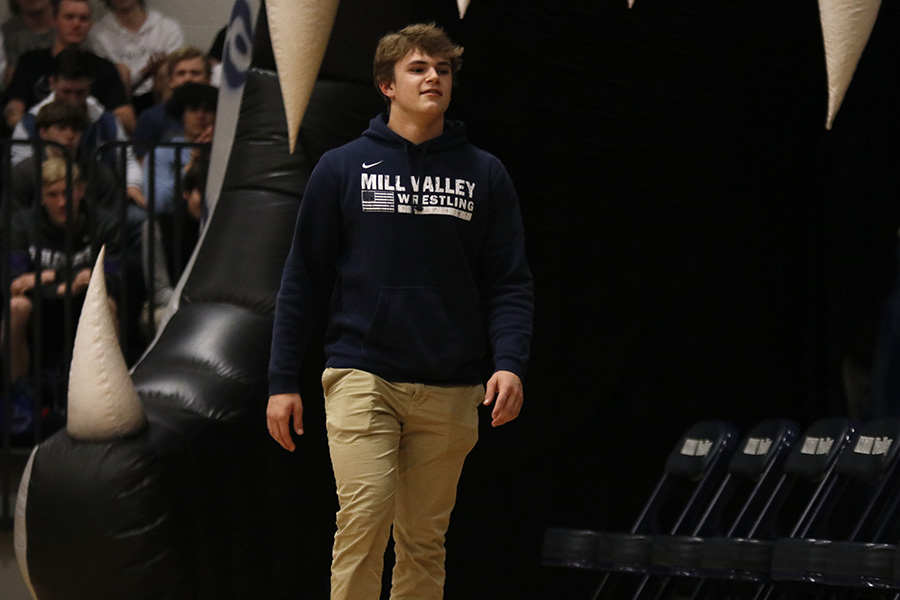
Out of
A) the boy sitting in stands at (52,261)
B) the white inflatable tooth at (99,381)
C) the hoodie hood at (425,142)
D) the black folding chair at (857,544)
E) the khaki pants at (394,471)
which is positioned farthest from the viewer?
the boy sitting in stands at (52,261)

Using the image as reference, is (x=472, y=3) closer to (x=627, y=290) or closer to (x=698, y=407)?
(x=627, y=290)

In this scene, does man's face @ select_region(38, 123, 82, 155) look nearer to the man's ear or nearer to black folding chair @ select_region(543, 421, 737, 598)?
black folding chair @ select_region(543, 421, 737, 598)

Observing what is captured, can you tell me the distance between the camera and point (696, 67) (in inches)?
181

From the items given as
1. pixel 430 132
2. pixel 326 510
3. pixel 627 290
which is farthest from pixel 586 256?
pixel 430 132

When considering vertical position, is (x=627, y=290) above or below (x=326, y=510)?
above

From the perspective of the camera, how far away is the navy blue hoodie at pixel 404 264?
10.3ft

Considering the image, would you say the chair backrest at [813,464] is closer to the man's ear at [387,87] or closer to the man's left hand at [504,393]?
the man's left hand at [504,393]

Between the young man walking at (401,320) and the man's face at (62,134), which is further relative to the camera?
the man's face at (62,134)

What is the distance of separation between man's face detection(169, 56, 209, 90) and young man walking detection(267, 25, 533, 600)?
3533 millimetres

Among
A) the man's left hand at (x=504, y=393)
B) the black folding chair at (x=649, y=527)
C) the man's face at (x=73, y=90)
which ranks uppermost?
the man's left hand at (x=504, y=393)

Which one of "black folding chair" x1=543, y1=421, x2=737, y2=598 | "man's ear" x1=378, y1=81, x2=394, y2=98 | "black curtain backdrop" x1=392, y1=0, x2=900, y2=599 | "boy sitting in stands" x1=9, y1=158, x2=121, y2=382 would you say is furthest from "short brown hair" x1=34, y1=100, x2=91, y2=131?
"man's ear" x1=378, y1=81, x2=394, y2=98

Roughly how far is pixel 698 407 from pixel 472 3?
1605 millimetres

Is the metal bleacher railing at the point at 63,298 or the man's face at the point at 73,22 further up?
the man's face at the point at 73,22

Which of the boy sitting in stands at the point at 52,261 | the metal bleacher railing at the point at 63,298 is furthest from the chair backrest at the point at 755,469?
the boy sitting in stands at the point at 52,261
